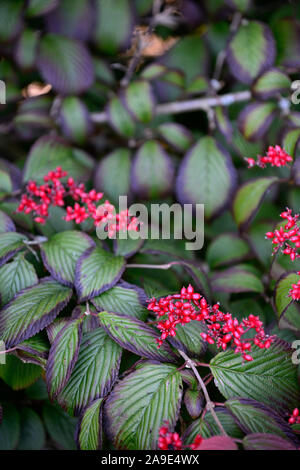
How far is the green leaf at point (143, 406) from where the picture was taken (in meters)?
0.62

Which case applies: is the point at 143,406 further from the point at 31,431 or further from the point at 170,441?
the point at 31,431

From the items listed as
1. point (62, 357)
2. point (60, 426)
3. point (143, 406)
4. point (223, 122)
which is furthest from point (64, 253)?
point (223, 122)

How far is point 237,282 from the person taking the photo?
0.92 meters

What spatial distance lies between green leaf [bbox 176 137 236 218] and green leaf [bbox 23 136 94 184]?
0.81 ft

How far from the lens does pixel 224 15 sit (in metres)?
1.21

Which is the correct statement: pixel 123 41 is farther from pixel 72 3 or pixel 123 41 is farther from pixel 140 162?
pixel 140 162

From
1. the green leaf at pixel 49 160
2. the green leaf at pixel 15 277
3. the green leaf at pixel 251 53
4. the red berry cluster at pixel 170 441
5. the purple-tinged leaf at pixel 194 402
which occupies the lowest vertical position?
the purple-tinged leaf at pixel 194 402

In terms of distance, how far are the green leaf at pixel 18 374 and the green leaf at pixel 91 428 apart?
0.21m

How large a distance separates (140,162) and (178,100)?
0.27 meters

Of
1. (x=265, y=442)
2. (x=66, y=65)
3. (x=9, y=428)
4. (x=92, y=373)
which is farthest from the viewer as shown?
(x=66, y=65)

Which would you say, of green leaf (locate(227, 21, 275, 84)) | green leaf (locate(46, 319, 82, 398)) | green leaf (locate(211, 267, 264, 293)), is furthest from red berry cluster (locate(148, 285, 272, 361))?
green leaf (locate(227, 21, 275, 84))

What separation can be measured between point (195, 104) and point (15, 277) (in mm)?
735

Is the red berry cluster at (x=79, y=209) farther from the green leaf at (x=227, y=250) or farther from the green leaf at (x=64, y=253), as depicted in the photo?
the green leaf at (x=227, y=250)

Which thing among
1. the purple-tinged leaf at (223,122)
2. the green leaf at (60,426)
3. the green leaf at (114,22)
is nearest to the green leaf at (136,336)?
the green leaf at (60,426)
